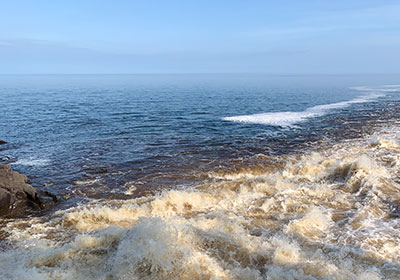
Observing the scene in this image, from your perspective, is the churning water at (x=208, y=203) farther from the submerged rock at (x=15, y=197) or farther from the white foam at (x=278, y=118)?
the white foam at (x=278, y=118)

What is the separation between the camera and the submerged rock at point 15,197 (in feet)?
37.7

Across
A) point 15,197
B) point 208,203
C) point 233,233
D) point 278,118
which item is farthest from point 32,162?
point 278,118

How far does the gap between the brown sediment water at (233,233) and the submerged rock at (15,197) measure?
95 cm

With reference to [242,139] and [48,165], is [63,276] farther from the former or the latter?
[242,139]

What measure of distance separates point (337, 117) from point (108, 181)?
26957mm

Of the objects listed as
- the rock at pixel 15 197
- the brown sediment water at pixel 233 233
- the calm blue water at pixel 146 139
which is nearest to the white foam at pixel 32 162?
the calm blue water at pixel 146 139

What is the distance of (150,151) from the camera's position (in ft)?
66.2

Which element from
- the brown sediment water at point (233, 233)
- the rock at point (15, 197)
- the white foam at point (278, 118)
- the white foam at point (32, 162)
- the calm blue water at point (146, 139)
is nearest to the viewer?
the brown sediment water at point (233, 233)

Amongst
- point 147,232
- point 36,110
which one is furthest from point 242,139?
point 36,110

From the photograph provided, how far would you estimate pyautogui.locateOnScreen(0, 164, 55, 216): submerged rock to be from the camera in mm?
11484

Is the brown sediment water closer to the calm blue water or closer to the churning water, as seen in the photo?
the churning water

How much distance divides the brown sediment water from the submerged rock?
95cm

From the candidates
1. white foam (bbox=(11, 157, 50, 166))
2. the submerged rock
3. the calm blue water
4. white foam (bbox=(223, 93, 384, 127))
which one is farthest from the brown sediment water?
white foam (bbox=(223, 93, 384, 127))

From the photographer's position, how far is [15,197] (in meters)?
11.9
